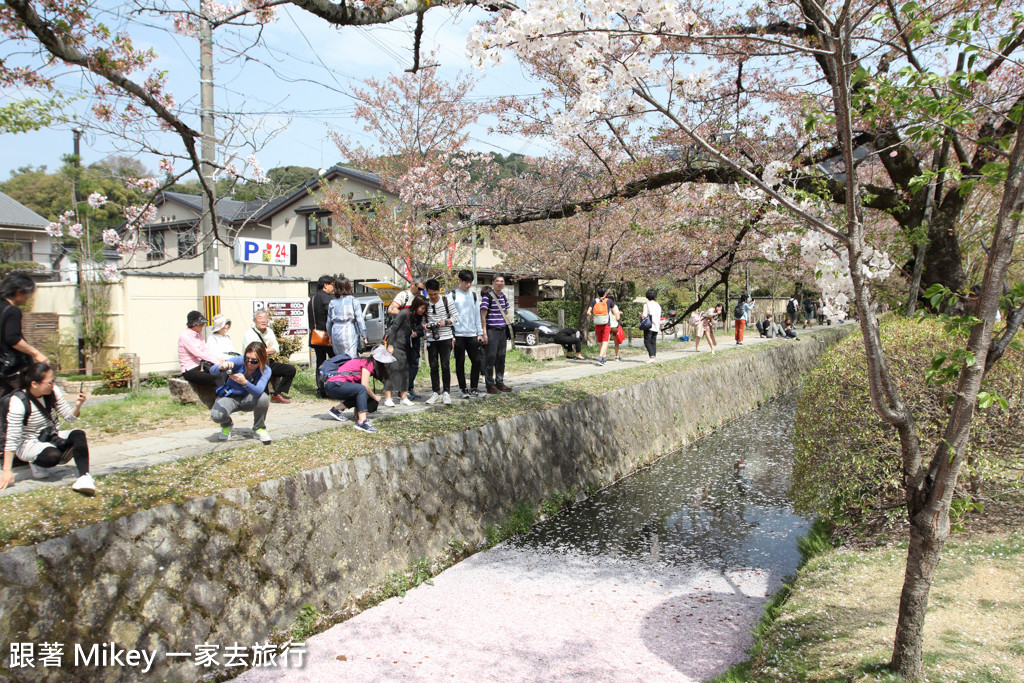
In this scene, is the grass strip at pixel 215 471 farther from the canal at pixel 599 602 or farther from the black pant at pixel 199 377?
the black pant at pixel 199 377

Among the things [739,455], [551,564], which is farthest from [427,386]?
[739,455]

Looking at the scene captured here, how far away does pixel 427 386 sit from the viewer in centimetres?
1088

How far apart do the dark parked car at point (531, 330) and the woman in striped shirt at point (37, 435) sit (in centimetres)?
1820

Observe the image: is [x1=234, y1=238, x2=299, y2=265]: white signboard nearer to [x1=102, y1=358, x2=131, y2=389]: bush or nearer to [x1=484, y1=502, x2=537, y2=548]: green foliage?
[x1=102, y1=358, x2=131, y2=389]: bush

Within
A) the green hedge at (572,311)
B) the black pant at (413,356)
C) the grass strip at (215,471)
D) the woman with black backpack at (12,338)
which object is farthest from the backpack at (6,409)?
the green hedge at (572,311)

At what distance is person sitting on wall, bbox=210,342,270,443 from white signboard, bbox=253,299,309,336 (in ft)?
25.1

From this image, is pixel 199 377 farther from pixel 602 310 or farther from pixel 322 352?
pixel 602 310

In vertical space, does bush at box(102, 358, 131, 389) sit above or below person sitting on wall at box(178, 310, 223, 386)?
below

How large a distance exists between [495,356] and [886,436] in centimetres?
577

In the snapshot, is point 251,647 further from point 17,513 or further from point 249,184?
point 249,184

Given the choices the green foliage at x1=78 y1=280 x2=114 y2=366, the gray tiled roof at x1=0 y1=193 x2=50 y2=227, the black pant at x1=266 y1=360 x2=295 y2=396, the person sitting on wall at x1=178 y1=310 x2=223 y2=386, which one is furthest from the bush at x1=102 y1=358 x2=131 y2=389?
the gray tiled roof at x1=0 y1=193 x2=50 y2=227

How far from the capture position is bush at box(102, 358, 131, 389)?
421 inches

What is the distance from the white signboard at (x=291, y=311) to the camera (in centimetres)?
1386

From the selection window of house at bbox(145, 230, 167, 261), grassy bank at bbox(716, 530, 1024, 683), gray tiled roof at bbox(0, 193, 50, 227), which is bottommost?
grassy bank at bbox(716, 530, 1024, 683)
